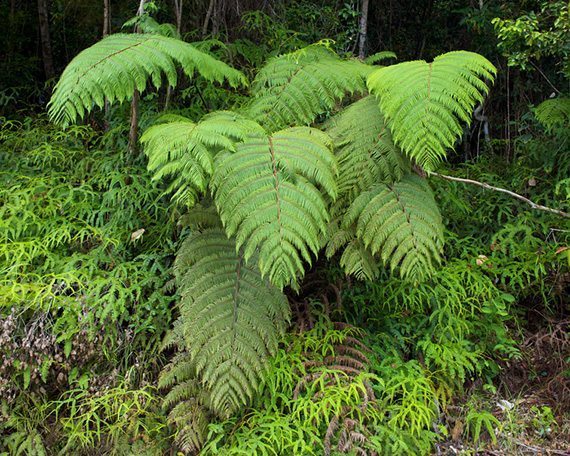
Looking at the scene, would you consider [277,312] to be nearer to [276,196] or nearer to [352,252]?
[352,252]

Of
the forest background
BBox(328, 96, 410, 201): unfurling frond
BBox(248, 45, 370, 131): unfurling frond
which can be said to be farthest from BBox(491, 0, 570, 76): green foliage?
BBox(328, 96, 410, 201): unfurling frond

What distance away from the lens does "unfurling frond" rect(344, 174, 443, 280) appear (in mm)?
2398

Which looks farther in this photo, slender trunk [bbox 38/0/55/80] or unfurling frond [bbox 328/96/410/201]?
slender trunk [bbox 38/0/55/80]

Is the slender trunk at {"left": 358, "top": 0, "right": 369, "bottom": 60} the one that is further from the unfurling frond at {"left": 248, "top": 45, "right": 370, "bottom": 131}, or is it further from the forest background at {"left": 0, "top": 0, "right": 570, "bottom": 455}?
the unfurling frond at {"left": 248, "top": 45, "right": 370, "bottom": 131}

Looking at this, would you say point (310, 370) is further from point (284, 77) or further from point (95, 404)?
point (284, 77)

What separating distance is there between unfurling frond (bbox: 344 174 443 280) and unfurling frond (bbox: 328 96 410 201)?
0.22ft

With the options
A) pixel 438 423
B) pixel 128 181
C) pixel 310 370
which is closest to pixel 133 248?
pixel 128 181

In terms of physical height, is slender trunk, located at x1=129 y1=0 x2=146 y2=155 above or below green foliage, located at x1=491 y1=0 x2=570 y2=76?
below

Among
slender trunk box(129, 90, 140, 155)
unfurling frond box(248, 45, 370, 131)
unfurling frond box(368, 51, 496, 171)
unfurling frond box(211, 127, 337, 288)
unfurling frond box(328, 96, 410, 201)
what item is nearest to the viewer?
unfurling frond box(211, 127, 337, 288)

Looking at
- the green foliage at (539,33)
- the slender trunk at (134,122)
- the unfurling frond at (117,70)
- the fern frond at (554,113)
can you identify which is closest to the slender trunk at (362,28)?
the green foliage at (539,33)

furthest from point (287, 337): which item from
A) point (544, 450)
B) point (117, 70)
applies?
point (117, 70)

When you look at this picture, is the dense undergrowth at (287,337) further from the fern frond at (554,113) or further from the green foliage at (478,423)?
the fern frond at (554,113)

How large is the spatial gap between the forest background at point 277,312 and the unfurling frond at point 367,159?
0.17 ft

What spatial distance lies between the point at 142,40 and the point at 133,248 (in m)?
1.13
